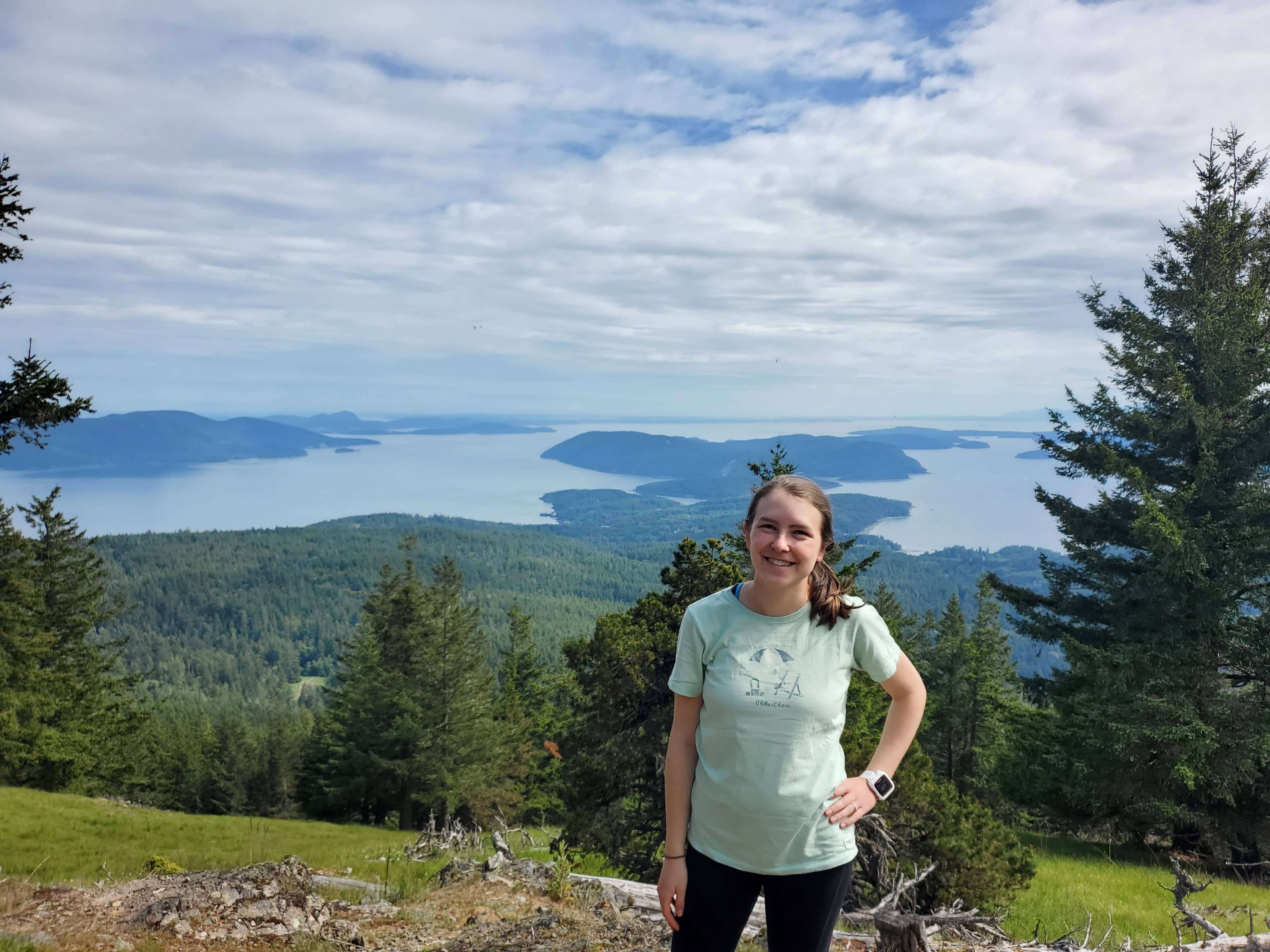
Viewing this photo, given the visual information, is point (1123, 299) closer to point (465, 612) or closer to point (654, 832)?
point (654, 832)

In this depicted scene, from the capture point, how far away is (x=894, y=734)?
108 inches

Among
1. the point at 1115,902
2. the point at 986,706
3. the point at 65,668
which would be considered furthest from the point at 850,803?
the point at 65,668

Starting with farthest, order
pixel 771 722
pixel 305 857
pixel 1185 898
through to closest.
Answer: pixel 305 857 < pixel 1185 898 < pixel 771 722

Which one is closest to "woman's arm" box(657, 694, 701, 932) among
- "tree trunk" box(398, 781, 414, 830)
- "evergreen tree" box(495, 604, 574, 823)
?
"evergreen tree" box(495, 604, 574, 823)

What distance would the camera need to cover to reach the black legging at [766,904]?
2.62m

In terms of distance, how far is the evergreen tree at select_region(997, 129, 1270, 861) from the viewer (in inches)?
513

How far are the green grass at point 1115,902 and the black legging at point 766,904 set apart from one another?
12.9ft

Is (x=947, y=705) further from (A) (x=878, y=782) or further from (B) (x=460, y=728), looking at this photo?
(A) (x=878, y=782)

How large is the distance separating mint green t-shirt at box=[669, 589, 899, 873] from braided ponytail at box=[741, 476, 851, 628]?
4 centimetres

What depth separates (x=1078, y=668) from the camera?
50.4 ft

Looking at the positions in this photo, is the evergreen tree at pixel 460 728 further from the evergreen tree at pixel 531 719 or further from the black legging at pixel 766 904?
the black legging at pixel 766 904

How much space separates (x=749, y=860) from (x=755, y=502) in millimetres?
1276

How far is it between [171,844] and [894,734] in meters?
19.2

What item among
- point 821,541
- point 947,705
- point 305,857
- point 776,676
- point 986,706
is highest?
point 821,541
